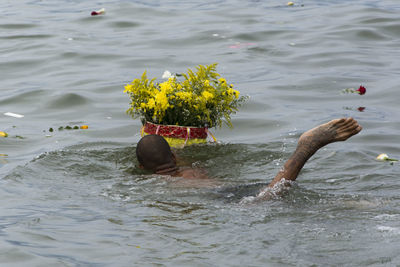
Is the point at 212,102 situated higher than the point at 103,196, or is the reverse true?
the point at 212,102

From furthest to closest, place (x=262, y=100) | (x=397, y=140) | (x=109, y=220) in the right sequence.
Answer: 1. (x=262, y=100)
2. (x=397, y=140)
3. (x=109, y=220)

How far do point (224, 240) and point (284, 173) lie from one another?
125 cm

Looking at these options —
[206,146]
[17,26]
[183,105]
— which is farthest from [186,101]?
[17,26]

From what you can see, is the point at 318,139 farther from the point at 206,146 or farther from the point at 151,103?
the point at 151,103

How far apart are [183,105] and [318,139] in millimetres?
1842

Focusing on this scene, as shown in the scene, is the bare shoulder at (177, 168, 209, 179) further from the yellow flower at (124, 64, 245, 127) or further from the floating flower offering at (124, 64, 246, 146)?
the yellow flower at (124, 64, 245, 127)

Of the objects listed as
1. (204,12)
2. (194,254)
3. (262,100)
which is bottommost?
(194,254)

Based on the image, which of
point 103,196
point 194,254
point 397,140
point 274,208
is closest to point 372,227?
point 274,208

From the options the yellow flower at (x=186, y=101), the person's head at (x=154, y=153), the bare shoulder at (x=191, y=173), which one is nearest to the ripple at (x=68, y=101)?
the yellow flower at (x=186, y=101)

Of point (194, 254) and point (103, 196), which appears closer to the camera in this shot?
point (194, 254)

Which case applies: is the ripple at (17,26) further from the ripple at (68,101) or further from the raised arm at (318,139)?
the raised arm at (318,139)

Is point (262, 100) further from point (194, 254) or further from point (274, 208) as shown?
point (194, 254)

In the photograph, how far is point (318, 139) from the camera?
6500 millimetres

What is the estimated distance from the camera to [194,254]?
17.4 ft
